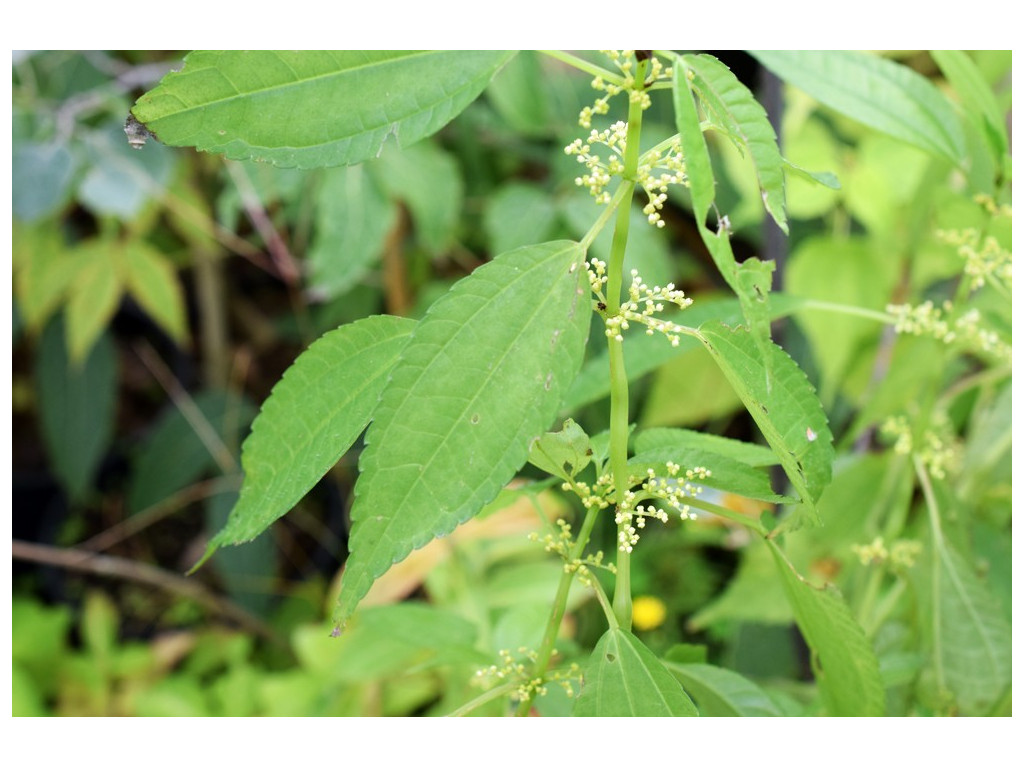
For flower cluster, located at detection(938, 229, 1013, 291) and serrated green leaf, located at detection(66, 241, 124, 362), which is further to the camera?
serrated green leaf, located at detection(66, 241, 124, 362)

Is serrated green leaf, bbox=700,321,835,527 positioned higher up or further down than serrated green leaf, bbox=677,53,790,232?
further down

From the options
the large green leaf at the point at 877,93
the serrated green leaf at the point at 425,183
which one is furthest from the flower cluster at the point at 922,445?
the serrated green leaf at the point at 425,183

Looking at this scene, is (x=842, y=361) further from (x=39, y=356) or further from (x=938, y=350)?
(x=39, y=356)

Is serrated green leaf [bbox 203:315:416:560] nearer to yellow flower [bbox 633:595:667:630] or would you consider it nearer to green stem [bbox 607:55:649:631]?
Result: green stem [bbox 607:55:649:631]

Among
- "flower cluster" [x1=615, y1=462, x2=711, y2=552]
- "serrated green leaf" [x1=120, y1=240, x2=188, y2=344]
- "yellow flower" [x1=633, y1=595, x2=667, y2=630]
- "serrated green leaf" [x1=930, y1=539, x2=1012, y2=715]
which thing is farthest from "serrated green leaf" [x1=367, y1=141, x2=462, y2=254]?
"flower cluster" [x1=615, y1=462, x2=711, y2=552]

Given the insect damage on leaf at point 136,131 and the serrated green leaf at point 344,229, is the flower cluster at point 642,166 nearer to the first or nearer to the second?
the insect damage on leaf at point 136,131

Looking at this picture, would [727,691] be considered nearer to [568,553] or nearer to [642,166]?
[568,553]

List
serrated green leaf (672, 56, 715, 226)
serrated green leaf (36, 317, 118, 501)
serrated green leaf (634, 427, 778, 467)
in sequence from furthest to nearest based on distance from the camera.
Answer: serrated green leaf (36, 317, 118, 501) < serrated green leaf (634, 427, 778, 467) < serrated green leaf (672, 56, 715, 226)
